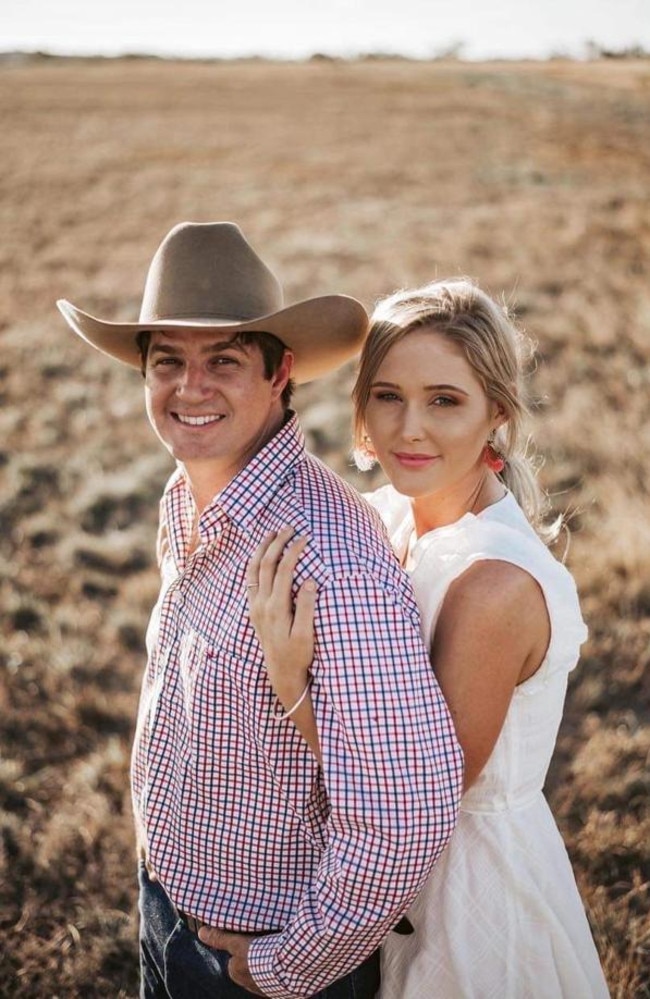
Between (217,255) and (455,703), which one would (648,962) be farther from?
(217,255)

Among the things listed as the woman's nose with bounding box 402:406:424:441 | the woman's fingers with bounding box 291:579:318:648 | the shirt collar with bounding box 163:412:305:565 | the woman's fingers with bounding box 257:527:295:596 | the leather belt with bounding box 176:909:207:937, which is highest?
the woman's nose with bounding box 402:406:424:441

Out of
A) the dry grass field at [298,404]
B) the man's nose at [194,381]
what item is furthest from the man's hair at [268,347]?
the dry grass field at [298,404]

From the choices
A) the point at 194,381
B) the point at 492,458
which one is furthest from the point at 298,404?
the point at 194,381

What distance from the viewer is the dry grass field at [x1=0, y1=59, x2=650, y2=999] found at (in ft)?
12.3

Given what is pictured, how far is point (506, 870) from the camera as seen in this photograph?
2.16 metres

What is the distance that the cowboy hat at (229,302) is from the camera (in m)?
2.33

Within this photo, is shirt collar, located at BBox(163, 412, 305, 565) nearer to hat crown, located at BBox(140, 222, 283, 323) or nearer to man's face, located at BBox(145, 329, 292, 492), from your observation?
man's face, located at BBox(145, 329, 292, 492)

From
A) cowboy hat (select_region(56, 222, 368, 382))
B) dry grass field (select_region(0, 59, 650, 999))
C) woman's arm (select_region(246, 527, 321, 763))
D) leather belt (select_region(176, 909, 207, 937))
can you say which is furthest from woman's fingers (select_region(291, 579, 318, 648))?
dry grass field (select_region(0, 59, 650, 999))

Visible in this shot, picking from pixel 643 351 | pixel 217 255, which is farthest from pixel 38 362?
pixel 217 255

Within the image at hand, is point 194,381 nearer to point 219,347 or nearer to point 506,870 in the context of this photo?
point 219,347

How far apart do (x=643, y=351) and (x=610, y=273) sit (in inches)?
140

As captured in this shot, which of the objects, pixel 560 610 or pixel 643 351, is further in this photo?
pixel 643 351

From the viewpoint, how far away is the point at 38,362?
428 inches

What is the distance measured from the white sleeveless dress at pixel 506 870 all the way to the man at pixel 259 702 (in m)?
0.20
